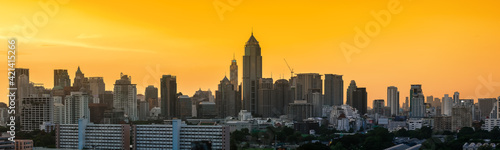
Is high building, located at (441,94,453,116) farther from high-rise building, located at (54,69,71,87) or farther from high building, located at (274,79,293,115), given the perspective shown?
high-rise building, located at (54,69,71,87)

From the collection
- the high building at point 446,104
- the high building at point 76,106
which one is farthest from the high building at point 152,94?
the high building at point 446,104

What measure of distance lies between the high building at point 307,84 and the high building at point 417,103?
679 centimetres

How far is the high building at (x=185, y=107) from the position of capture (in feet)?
146

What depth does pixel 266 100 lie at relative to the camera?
4794 cm

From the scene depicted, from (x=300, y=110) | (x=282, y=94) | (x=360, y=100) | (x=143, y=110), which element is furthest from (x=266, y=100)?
(x=143, y=110)

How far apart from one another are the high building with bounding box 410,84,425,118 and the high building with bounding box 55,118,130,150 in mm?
31391

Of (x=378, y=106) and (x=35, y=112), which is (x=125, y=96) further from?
(x=378, y=106)

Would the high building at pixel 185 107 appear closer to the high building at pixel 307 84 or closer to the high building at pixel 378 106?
the high building at pixel 307 84

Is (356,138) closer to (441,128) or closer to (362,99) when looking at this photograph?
(441,128)

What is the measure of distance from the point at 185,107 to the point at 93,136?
86.3 ft

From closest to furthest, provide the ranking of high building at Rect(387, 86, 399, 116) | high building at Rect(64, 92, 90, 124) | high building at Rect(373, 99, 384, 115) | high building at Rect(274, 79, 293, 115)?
high building at Rect(64, 92, 90, 124)
high building at Rect(274, 79, 293, 115)
high building at Rect(373, 99, 384, 115)
high building at Rect(387, 86, 399, 116)

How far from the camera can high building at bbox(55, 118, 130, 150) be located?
1847 cm

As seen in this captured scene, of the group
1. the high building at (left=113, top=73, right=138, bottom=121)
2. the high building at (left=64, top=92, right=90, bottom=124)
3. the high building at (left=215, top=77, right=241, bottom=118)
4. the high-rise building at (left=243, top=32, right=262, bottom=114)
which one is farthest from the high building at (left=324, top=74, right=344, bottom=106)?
the high building at (left=64, top=92, right=90, bottom=124)

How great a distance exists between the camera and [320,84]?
170 feet
